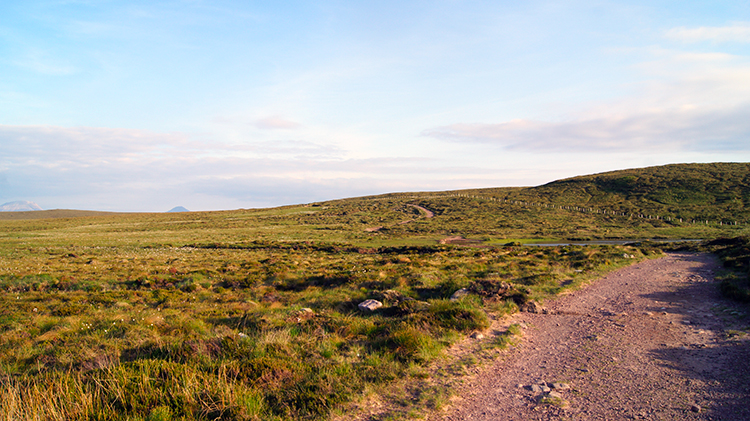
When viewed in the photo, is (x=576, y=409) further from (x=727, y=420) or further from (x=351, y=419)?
(x=351, y=419)

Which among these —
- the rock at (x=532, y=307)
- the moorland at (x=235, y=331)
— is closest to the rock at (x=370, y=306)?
the moorland at (x=235, y=331)

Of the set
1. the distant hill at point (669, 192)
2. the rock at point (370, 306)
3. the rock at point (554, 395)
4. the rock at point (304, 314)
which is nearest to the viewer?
the rock at point (554, 395)

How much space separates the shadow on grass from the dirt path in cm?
1

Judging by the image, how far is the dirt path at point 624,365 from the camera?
16.8 ft

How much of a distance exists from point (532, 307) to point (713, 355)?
14.8ft

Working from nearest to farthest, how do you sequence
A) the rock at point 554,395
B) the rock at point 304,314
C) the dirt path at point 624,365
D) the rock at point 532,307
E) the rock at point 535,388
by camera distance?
1. the dirt path at point 624,365
2. the rock at point 554,395
3. the rock at point 535,388
4. the rock at point 304,314
5. the rock at point 532,307

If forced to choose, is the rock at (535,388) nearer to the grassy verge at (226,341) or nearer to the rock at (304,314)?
the grassy verge at (226,341)

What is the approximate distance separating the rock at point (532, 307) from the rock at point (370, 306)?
15.0 feet

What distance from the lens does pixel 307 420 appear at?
4.89 metres

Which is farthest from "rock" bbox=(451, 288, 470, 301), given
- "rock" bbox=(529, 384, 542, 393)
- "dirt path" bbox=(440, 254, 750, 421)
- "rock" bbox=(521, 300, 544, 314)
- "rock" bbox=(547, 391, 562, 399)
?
"rock" bbox=(547, 391, 562, 399)

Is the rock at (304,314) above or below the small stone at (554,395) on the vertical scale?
below

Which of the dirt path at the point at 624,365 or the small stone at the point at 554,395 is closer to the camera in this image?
the dirt path at the point at 624,365

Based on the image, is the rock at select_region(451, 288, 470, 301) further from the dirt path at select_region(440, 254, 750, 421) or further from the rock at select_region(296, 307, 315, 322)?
the rock at select_region(296, 307, 315, 322)

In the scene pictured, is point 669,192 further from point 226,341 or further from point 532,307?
point 226,341
